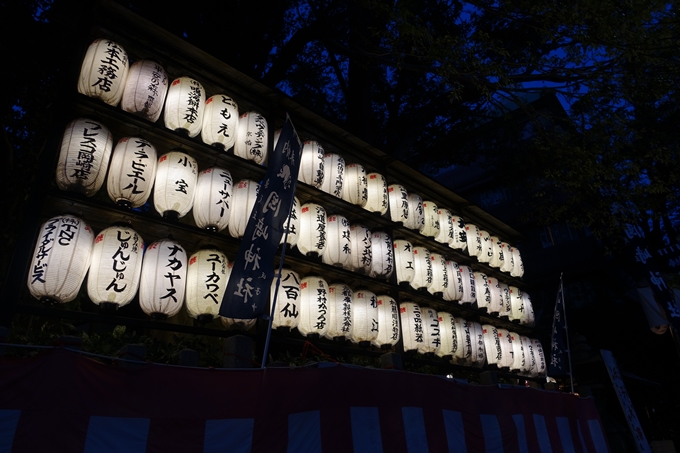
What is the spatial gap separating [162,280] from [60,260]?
3.51ft

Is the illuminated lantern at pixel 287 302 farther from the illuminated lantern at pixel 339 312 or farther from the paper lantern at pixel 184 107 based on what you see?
the paper lantern at pixel 184 107

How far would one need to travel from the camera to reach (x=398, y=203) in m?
9.45

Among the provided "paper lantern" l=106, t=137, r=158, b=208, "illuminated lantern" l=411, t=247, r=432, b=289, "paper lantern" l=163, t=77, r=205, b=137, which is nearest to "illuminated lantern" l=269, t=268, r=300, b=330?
"paper lantern" l=106, t=137, r=158, b=208

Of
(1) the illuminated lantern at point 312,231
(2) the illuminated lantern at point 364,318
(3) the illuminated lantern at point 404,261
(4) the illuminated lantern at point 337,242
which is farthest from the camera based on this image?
(3) the illuminated lantern at point 404,261

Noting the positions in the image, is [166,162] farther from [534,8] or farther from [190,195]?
[534,8]

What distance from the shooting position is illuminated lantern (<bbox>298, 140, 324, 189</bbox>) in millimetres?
7703

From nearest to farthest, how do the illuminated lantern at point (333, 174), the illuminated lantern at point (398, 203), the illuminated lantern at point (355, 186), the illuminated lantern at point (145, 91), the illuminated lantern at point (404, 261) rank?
the illuminated lantern at point (145, 91)
the illuminated lantern at point (333, 174)
the illuminated lantern at point (355, 186)
the illuminated lantern at point (404, 261)
the illuminated lantern at point (398, 203)

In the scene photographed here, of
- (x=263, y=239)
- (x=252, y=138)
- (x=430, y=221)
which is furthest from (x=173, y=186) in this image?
(x=430, y=221)

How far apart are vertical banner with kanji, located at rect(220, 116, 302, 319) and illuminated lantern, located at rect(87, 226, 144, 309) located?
1333 mm

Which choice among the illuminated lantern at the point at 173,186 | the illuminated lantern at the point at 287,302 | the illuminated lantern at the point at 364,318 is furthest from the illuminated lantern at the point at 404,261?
the illuminated lantern at the point at 173,186

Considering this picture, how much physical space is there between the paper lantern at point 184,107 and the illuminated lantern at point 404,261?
14.8 feet

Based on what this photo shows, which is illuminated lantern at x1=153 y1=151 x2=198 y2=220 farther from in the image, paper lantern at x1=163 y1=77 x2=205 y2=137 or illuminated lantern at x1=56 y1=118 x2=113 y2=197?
illuminated lantern at x1=56 y1=118 x2=113 y2=197

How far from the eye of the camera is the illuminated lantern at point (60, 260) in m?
4.48

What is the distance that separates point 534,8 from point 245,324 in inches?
343
